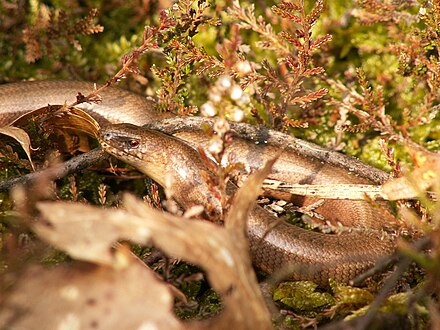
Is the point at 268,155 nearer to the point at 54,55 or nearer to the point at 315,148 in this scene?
the point at 315,148

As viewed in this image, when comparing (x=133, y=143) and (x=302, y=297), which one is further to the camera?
(x=133, y=143)

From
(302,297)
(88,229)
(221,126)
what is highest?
(221,126)

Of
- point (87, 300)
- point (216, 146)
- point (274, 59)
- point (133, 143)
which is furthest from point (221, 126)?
point (274, 59)

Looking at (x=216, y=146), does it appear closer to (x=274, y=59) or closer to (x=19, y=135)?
(x=19, y=135)

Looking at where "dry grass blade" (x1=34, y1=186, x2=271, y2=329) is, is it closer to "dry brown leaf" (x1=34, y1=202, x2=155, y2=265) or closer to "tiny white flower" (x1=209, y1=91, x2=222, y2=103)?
"dry brown leaf" (x1=34, y1=202, x2=155, y2=265)

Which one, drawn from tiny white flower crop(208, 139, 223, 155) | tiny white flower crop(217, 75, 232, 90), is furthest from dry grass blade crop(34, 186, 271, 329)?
tiny white flower crop(217, 75, 232, 90)

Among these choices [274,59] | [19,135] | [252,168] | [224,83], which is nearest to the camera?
[224,83]

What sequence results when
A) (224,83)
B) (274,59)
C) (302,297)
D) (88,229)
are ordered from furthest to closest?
(274,59)
(302,297)
(224,83)
(88,229)
